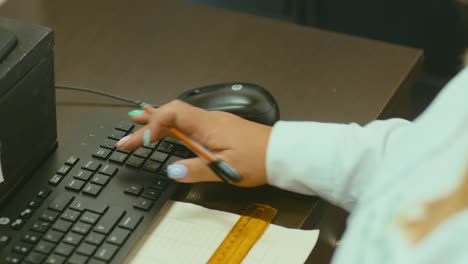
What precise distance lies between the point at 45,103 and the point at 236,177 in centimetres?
24

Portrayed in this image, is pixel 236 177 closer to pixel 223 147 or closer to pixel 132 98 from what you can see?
pixel 223 147

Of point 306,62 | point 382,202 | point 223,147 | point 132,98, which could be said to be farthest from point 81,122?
point 382,202

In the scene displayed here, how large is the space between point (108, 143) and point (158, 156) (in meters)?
0.06

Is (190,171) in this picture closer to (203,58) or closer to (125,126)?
(125,126)

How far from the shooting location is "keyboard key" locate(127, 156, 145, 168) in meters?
0.96

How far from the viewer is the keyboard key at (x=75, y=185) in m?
0.92

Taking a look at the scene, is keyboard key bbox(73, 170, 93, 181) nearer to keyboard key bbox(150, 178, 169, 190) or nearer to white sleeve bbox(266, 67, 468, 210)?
keyboard key bbox(150, 178, 169, 190)

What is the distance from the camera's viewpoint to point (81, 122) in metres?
1.05

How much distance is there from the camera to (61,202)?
90cm

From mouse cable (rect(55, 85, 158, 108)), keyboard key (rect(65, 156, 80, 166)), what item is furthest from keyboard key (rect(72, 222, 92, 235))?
mouse cable (rect(55, 85, 158, 108))

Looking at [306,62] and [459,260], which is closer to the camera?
[459,260]

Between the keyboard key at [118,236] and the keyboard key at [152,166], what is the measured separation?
11 centimetres

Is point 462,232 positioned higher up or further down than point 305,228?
higher up

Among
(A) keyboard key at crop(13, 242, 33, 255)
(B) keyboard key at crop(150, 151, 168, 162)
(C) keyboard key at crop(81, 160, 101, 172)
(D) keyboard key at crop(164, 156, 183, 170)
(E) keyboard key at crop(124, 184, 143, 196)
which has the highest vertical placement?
(D) keyboard key at crop(164, 156, 183, 170)
